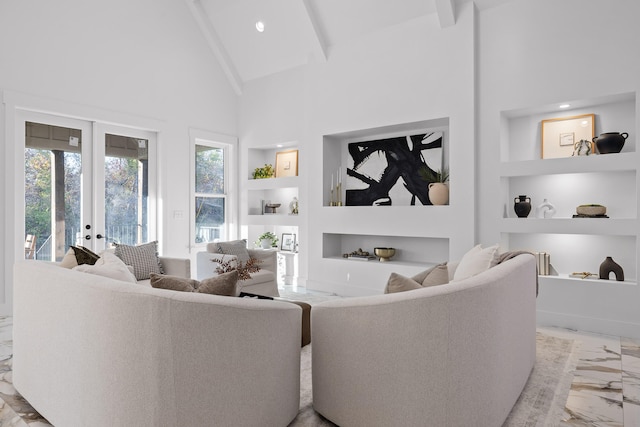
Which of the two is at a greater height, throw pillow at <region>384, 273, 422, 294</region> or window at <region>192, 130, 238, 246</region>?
window at <region>192, 130, 238, 246</region>

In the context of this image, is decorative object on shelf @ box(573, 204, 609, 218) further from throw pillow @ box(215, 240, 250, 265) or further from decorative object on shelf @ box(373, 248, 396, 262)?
throw pillow @ box(215, 240, 250, 265)

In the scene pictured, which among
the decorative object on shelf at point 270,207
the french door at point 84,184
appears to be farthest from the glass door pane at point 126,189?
the decorative object on shelf at point 270,207

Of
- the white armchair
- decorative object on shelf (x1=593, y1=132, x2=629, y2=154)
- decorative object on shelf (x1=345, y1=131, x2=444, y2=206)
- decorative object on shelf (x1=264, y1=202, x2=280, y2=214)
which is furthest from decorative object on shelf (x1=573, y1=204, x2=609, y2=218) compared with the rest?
decorative object on shelf (x1=264, y1=202, x2=280, y2=214)

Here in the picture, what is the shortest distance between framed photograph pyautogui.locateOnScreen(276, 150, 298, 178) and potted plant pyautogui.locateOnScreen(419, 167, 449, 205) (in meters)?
2.00

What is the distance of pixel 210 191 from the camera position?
6.40 meters

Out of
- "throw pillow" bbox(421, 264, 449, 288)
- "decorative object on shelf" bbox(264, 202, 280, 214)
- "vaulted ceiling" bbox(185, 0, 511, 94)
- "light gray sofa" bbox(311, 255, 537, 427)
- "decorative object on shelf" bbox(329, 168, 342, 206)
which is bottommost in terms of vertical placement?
"light gray sofa" bbox(311, 255, 537, 427)

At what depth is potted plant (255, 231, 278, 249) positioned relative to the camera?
6.43 metres

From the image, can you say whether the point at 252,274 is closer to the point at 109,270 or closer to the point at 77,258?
the point at 77,258

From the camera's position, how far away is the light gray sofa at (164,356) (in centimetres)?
157

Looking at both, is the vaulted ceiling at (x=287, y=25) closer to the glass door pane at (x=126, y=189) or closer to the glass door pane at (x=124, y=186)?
the glass door pane at (x=124, y=186)

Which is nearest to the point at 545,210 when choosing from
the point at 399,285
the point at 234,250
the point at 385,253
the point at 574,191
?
the point at 574,191

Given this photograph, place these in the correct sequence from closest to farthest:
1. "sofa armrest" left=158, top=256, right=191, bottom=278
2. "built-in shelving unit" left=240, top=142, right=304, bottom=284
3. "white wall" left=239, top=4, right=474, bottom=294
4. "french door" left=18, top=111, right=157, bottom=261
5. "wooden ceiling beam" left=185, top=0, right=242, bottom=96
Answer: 1. "sofa armrest" left=158, top=256, right=191, bottom=278
2. "white wall" left=239, top=4, right=474, bottom=294
3. "french door" left=18, top=111, right=157, bottom=261
4. "wooden ceiling beam" left=185, top=0, right=242, bottom=96
5. "built-in shelving unit" left=240, top=142, right=304, bottom=284

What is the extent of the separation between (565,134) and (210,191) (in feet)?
15.4

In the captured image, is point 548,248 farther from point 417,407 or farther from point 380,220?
point 417,407
